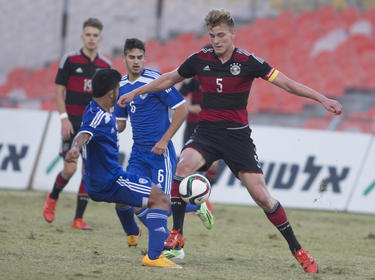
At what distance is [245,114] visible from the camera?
653 cm

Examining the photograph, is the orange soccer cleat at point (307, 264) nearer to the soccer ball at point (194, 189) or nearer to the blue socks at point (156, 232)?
the soccer ball at point (194, 189)

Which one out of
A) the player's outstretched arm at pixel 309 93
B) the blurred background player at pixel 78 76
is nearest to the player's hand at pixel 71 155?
the player's outstretched arm at pixel 309 93

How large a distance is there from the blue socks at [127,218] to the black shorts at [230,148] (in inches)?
37.3

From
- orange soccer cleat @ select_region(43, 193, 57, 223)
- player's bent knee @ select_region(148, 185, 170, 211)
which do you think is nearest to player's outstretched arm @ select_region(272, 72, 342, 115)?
player's bent knee @ select_region(148, 185, 170, 211)

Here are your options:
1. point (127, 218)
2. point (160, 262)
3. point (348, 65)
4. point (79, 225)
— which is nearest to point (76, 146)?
point (160, 262)

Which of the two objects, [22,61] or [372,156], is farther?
[22,61]

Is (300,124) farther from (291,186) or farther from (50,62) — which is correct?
(50,62)

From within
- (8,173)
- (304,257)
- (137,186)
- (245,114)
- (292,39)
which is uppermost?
(292,39)

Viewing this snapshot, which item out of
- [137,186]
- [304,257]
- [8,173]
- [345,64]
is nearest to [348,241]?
[304,257]

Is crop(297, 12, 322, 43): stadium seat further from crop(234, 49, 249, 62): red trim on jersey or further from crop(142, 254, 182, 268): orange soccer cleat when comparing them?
crop(142, 254, 182, 268): orange soccer cleat

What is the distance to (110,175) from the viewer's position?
19.4 ft

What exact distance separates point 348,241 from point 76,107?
12.9 feet

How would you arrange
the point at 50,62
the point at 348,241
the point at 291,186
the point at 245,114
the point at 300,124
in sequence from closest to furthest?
the point at 245,114 < the point at 348,241 < the point at 291,186 < the point at 300,124 < the point at 50,62

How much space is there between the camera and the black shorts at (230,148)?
6309 mm
